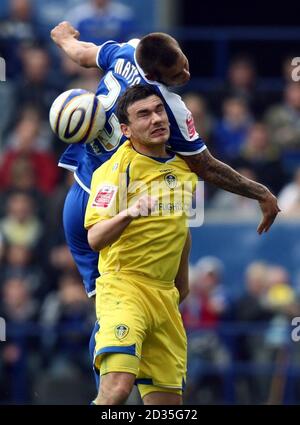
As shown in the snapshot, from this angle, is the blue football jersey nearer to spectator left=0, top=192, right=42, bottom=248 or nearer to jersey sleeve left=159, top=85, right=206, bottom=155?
jersey sleeve left=159, top=85, right=206, bottom=155

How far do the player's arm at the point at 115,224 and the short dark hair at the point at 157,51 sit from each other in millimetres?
1050

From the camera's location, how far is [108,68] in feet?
34.3

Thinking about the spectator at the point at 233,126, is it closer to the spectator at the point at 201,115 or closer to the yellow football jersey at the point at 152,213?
the spectator at the point at 201,115

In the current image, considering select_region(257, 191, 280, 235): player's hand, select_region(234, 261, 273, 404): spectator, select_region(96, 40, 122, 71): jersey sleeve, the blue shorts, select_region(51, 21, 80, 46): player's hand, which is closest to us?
select_region(257, 191, 280, 235): player's hand

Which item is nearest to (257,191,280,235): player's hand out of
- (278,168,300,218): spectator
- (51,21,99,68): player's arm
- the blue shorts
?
the blue shorts

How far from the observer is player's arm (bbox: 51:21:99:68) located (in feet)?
35.0

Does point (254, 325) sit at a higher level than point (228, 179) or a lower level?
lower

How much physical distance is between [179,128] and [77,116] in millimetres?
699

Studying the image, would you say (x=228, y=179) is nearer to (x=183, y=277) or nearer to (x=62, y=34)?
(x=183, y=277)

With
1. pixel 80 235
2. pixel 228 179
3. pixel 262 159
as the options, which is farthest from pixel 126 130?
pixel 262 159

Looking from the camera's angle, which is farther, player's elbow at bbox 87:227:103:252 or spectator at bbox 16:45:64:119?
spectator at bbox 16:45:64:119

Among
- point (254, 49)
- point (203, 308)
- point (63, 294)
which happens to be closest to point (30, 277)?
point (63, 294)

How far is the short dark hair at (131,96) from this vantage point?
383 inches

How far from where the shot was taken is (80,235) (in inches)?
420
